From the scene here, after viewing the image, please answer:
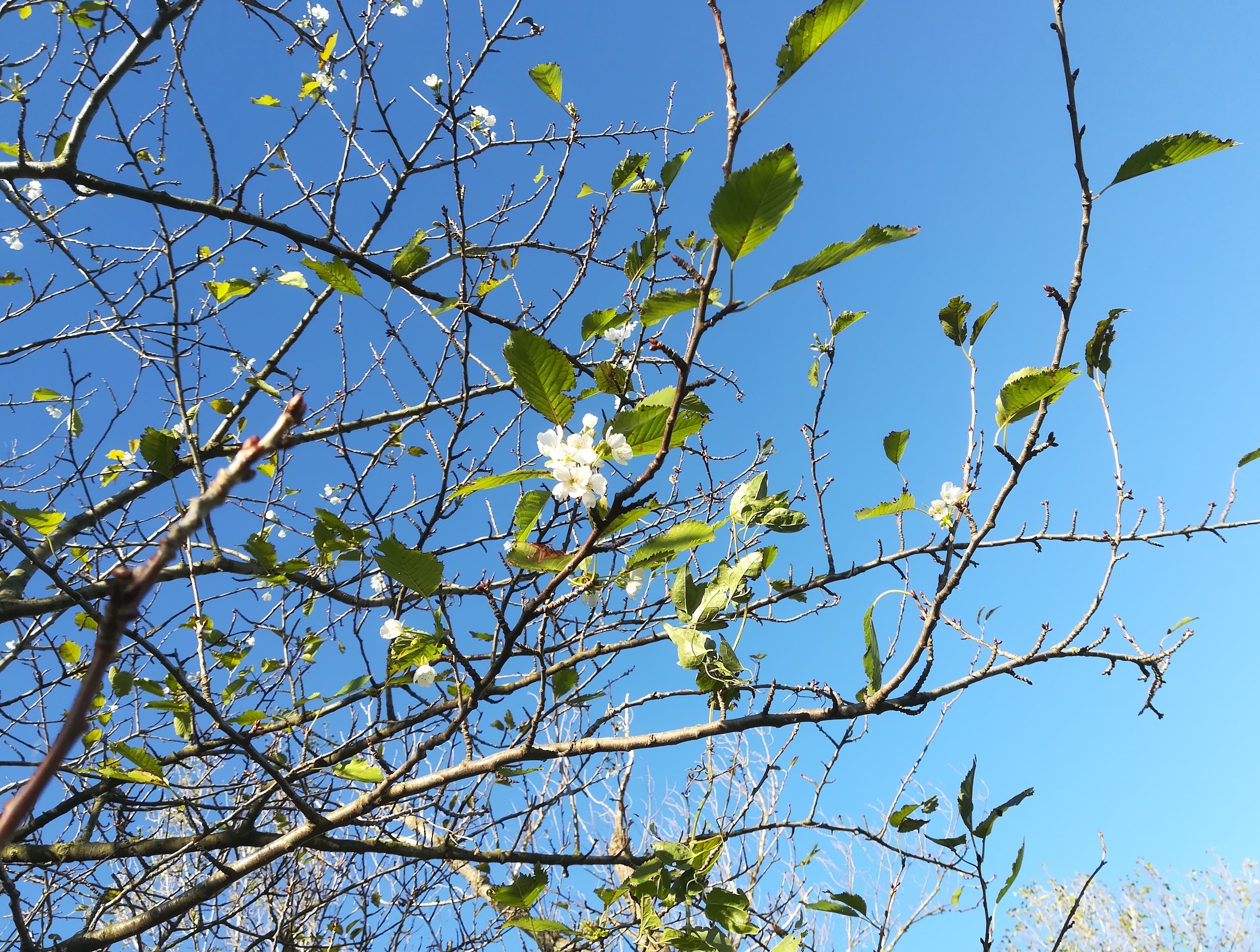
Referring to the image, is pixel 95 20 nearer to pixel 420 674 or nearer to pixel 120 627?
pixel 420 674

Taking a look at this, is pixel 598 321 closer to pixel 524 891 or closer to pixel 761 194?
pixel 761 194

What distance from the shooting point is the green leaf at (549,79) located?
173 cm

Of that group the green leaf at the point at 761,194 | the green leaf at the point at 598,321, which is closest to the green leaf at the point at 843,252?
the green leaf at the point at 761,194

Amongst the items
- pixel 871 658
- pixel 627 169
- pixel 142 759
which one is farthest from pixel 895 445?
pixel 142 759

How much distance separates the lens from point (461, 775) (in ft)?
4.90

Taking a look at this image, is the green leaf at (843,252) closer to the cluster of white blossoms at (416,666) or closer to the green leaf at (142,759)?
the cluster of white blossoms at (416,666)

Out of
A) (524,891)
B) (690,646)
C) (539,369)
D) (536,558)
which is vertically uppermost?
(539,369)

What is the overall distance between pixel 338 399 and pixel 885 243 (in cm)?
248

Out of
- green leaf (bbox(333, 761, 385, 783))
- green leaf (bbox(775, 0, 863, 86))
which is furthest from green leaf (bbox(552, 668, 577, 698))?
green leaf (bbox(775, 0, 863, 86))

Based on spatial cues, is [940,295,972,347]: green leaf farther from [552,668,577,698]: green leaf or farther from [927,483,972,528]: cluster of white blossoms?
[552,668,577,698]: green leaf

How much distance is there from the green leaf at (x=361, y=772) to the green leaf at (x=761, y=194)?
1.15 metres

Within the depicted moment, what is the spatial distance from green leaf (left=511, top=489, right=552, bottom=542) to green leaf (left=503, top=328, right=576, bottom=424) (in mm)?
185

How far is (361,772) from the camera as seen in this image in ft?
4.42

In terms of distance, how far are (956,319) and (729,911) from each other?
3.84 ft
